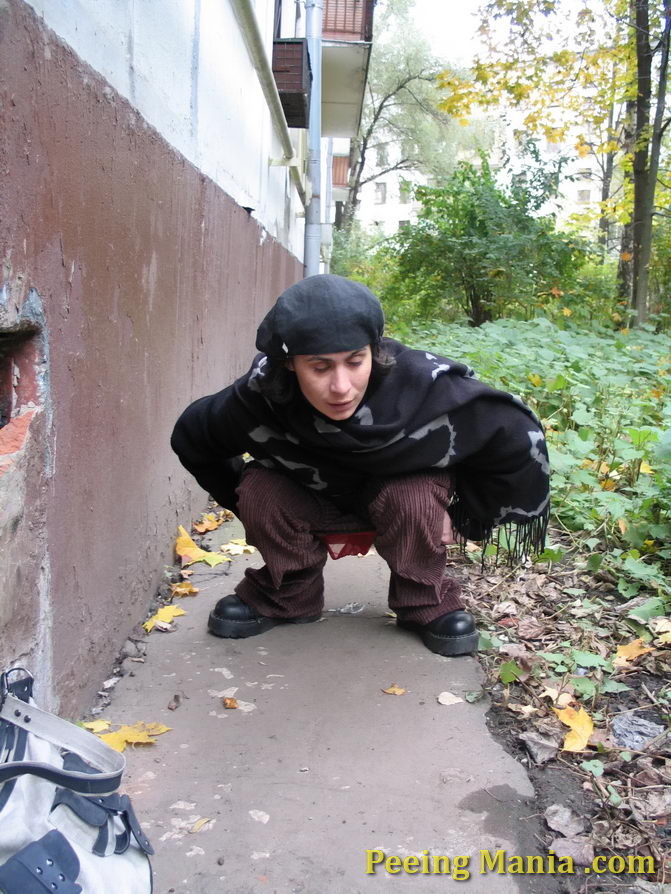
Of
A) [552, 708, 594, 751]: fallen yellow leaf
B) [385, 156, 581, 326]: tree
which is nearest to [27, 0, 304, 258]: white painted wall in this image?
[552, 708, 594, 751]: fallen yellow leaf

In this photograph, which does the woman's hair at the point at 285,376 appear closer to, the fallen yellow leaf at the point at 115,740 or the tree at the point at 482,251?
the fallen yellow leaf at the point at 115,740

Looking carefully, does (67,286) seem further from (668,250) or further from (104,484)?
(668,250)

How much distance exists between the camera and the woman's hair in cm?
204

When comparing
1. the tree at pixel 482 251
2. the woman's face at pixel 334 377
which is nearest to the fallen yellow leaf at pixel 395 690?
the woman's face at pixel 334 377

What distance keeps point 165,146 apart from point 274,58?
530 centimetres

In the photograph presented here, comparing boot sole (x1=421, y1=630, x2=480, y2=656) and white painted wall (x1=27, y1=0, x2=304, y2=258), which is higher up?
white painted wall (x1=27, y1=0, x2=304, y2=258)

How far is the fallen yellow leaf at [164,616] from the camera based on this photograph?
242 cm

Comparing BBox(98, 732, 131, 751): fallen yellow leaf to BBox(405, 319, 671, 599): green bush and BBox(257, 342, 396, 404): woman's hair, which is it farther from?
BBox(405, 319, 671, 599): green bush

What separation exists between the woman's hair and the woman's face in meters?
0.05

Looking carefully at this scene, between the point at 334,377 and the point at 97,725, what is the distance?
3.17 feet

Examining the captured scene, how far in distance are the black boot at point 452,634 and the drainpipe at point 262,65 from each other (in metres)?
3.67

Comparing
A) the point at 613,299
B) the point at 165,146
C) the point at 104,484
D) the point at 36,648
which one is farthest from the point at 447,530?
the point at 613,299

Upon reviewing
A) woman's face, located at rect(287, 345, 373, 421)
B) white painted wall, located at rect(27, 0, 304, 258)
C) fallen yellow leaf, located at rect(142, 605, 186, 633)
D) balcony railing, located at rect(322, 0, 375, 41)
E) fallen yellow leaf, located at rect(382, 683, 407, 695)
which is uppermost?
balcony railing, located at rect(322, 0, 375, 41)

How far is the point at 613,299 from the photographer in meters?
11.1
